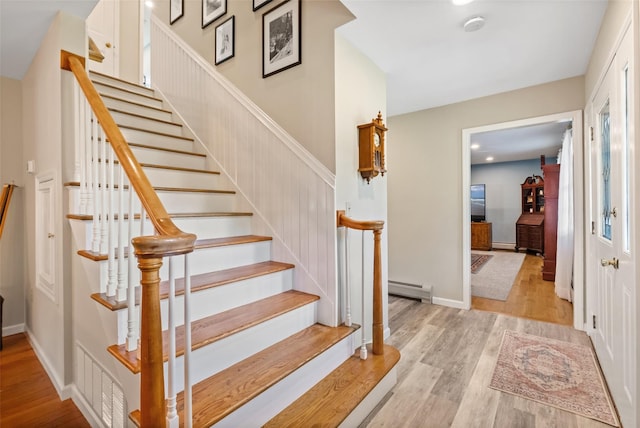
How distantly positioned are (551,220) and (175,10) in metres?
6.00

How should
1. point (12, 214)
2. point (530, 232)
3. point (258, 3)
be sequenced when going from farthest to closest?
point (530, 232), point (12, 214), point (258, 3)

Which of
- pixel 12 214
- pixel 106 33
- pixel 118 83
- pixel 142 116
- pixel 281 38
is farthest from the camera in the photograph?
pixel 106 33

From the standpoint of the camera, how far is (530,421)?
1.69 metres

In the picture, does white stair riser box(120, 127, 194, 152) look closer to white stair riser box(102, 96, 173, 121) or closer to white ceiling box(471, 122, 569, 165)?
white stair riser box(102, 96, 173, 121)

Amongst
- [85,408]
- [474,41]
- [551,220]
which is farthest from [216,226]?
[551,220]

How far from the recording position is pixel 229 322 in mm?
1683

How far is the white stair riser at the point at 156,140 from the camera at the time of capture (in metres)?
2.70

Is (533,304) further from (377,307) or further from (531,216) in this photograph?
(531,216)

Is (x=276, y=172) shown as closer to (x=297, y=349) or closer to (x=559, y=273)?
(x=297, y=349)

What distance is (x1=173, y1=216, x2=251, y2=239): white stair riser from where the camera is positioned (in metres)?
2.18

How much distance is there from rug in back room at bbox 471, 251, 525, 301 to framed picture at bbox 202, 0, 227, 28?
4409mm

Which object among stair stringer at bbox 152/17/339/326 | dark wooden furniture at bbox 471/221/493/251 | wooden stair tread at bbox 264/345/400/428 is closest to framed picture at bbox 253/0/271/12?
stair stringer at bbox 152/17/339/326

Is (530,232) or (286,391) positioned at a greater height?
(530,232)

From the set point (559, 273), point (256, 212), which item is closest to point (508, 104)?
point (559, 273)
